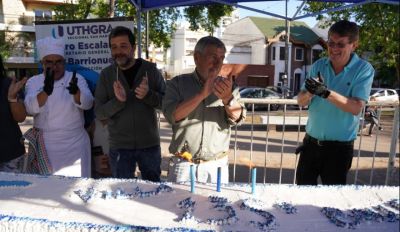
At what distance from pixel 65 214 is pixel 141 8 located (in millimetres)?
3087

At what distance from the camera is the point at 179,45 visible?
41.9 meters

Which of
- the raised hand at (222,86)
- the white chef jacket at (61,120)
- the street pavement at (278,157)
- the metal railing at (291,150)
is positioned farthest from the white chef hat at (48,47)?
the street pavement at (278,157)

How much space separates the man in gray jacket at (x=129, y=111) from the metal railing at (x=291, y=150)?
85 centimetres

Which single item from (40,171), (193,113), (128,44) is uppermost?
(128,44)

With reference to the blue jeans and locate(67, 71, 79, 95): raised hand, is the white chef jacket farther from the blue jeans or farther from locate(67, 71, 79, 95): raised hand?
the blue jeans

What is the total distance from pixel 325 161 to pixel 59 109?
196 centimetres

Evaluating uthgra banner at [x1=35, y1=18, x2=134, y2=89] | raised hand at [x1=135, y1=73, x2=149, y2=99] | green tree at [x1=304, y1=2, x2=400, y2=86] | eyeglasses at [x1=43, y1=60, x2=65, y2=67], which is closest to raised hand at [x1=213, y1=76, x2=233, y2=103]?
raised hand at [x1=135, y1=73, x2=149, y2=99]

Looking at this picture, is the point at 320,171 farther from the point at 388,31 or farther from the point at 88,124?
the point at 388,31

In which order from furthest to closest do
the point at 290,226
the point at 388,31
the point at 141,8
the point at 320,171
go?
1. the point at 388,31
2. the point at 141,8
3. the point at 320,171
4. the point at 290,226

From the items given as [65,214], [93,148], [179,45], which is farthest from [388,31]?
[179,45]

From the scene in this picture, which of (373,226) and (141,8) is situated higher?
(141,8)


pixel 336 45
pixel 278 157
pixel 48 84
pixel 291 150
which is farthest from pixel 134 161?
pixel 291 150

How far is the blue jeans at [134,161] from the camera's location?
288 centimetres

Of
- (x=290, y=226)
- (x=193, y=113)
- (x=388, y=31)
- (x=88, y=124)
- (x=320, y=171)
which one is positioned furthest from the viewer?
(x=388, y=31)
